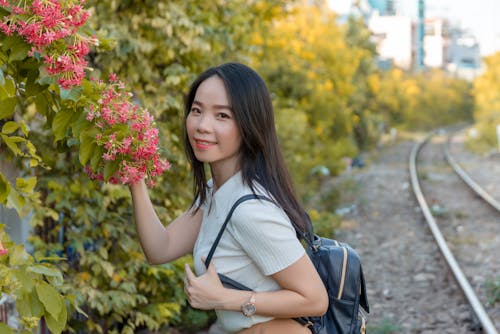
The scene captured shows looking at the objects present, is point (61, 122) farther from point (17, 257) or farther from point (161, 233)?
point (161, 233)

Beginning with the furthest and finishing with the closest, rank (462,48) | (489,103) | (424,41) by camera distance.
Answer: (462,48) → (424,41) → (489,103)

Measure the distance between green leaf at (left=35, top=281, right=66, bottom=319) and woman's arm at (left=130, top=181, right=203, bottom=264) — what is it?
595mm

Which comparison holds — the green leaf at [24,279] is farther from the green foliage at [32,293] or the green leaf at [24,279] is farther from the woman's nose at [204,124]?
the woman's nose at [204,124]

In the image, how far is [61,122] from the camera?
230 cm

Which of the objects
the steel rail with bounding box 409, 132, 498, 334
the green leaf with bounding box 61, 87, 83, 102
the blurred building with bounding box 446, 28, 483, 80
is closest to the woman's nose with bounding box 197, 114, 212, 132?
the green leaf with bounding box 61, 87, 83, 102

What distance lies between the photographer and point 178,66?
5812 millimetres

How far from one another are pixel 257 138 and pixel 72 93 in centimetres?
60

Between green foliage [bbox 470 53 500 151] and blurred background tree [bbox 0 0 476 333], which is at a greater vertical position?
blurred background tree [bbox 0 0 476 333]

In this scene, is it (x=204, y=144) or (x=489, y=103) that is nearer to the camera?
(x=204, y=144)

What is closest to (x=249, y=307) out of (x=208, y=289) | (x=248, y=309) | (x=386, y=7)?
(x=248, y=309)

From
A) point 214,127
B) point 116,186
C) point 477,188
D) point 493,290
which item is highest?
point 214,127

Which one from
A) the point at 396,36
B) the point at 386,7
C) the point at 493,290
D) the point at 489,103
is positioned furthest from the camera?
the point at 386,7

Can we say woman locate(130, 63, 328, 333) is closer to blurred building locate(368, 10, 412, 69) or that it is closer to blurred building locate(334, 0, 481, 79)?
blurred building locate(334, 0, 481, 79)

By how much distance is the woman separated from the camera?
224 cm
